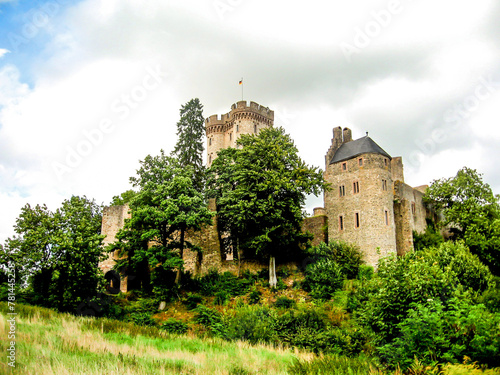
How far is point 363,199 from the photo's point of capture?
1303 inches

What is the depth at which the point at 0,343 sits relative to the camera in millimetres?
11156

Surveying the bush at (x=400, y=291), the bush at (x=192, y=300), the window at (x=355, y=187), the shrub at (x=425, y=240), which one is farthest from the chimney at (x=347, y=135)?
the bush at (x=400, y=291)

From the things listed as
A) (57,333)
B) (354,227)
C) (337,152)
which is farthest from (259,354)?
(337,152)

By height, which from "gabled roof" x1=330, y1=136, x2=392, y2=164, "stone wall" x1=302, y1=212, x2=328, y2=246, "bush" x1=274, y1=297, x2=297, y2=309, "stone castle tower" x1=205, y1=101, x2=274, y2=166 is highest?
"stone castle tower" x1=205, y1=101, x2=274, y2=166

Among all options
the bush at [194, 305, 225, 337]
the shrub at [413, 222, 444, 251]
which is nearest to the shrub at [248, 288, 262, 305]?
the bush at [194, 305, 225, 337]

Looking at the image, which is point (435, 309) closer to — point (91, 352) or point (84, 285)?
point (91, 352)

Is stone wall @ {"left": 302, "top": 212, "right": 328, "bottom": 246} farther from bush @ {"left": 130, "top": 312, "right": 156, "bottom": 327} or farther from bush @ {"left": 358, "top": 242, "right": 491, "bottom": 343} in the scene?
bush @ {"left": 358, "top": 242, "right": 491, "bottom": 343}

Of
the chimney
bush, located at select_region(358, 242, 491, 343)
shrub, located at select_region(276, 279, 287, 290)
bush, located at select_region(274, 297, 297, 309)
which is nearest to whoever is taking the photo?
bush, located at select_region(358, 242, 491, 343)

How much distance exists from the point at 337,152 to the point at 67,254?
22.8m

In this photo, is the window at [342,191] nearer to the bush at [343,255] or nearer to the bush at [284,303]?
the bush at [343,255]

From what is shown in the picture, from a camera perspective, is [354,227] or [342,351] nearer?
[342,351]

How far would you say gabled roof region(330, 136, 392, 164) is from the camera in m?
34.4

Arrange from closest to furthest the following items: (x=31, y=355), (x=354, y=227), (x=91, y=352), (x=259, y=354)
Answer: (x=31, y=355), (x=91, y=352), (x=259, y=354), (x=354, y=227)

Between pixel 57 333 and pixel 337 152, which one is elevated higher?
pixel 337 152
